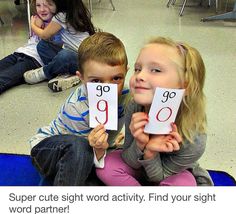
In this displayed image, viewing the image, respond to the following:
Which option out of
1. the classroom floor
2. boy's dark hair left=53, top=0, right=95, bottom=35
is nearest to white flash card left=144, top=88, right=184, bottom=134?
the classroom floor

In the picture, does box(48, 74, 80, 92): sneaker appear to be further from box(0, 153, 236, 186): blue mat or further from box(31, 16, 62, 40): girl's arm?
box(0, 153, 236, 186): blue mat

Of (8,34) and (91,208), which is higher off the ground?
(91,208)

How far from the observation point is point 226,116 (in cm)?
206

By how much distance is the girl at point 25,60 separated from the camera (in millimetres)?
2399

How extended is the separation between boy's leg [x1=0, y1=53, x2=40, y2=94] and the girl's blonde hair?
4.65 feet

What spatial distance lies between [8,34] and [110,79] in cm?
241

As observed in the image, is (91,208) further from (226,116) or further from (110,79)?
(226,116)

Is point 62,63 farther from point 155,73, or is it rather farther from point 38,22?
point 155,73

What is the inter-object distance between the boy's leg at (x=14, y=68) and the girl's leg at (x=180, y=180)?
144cm

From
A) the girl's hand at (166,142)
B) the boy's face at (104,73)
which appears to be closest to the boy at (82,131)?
the boy's face at (104,73)

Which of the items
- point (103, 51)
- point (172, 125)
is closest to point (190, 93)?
point (172, 125)

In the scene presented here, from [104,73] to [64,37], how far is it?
1.27 meters

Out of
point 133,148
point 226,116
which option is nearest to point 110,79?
point 133,148

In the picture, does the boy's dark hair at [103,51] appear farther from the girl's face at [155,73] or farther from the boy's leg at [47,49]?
the boy's leg at [47,49]
